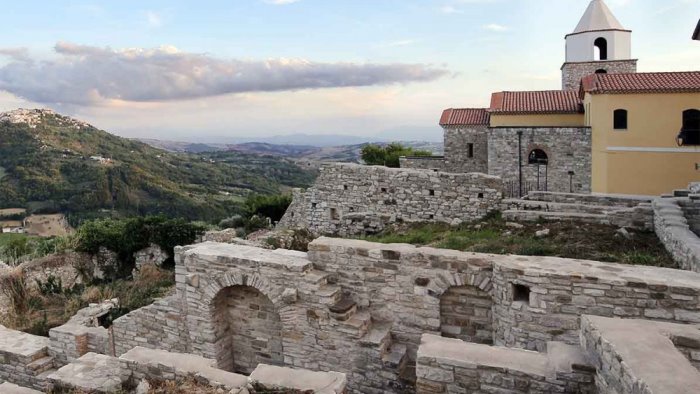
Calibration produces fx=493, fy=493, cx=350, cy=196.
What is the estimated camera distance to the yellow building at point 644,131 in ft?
57.0

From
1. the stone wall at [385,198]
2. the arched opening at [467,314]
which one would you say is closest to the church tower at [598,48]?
the stone wall at [385,198]

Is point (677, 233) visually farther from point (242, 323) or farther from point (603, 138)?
point (603, 138)

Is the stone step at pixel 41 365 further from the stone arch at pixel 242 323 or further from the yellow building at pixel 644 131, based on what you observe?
the yellow building at pixel 644 131

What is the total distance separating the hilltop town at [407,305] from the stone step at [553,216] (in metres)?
0.06

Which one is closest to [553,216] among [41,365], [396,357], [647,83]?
[396,357]

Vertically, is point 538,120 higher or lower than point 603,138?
higher

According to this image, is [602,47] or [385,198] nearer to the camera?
[385,198]

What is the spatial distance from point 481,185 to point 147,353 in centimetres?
901

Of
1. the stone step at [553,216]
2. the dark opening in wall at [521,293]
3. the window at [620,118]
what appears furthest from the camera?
the window at [620,118]

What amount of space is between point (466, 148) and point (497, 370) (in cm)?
1703

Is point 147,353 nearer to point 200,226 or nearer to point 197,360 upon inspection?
point 197,360

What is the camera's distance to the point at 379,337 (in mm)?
6910

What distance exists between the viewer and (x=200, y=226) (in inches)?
704

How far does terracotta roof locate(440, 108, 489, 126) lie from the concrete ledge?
17.1 metres
